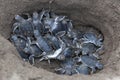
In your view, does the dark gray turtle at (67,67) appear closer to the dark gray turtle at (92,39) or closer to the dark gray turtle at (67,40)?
the dark gray turtle at (67,40)

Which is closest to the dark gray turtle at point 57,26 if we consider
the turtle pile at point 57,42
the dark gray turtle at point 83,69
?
the turtle pile at point 57,42

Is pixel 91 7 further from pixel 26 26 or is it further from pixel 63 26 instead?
pixel 26 26

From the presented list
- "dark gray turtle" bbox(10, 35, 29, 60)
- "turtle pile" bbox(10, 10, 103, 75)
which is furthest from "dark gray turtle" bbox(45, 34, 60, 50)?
"dark gray turtle" bbox(10, 35, 29, 60)

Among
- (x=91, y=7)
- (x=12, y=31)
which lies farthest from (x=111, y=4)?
(x=12, y=31)

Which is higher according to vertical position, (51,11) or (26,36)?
(51,11)

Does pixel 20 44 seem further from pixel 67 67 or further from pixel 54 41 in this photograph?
pixel 67 67

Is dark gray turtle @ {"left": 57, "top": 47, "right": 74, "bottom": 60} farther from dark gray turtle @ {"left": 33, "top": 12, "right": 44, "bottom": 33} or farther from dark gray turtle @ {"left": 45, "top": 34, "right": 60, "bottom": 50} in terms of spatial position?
dark gray turtle @ {"left": 33, "top": 12, "right": 44, "bottom": 33}

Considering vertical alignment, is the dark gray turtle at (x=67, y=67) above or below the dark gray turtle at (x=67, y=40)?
below

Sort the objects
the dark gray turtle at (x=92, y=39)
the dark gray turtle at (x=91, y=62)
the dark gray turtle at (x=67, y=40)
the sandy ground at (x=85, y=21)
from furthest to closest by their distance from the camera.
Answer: the dark gray turtle at (x=92, y=39) → the dark gray turtle at (x=67, y=40) → the dark gray turtle at (x=91, y=62) → the sandy ground at (x=85, y=21)
